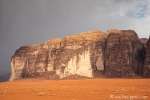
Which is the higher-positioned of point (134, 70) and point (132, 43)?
point (132, 43)

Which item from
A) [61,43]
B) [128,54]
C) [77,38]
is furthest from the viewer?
[61,43]

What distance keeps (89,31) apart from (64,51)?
1047 centimetres

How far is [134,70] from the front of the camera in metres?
55.6

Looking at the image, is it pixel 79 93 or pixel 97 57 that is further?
pixel 97 57

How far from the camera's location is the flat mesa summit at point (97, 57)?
5444 cm

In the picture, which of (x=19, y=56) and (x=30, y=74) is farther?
(x=19, y=56)

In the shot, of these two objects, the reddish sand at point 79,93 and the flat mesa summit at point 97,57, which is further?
the flat mesa summit at point 97,57

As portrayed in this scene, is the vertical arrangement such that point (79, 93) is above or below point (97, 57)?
below

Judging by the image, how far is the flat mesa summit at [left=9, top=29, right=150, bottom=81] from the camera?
179 ft

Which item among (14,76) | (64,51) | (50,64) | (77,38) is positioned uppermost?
(77,38)

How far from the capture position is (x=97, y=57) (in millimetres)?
57562

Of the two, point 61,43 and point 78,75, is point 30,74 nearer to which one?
point 61,43

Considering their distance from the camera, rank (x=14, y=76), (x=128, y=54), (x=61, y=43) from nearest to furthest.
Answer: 1. (x=128, y=54)
2. (x=61, y=43)
3. (x=14, y=76)

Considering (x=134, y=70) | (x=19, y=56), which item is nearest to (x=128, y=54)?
(x=134, y=70)
